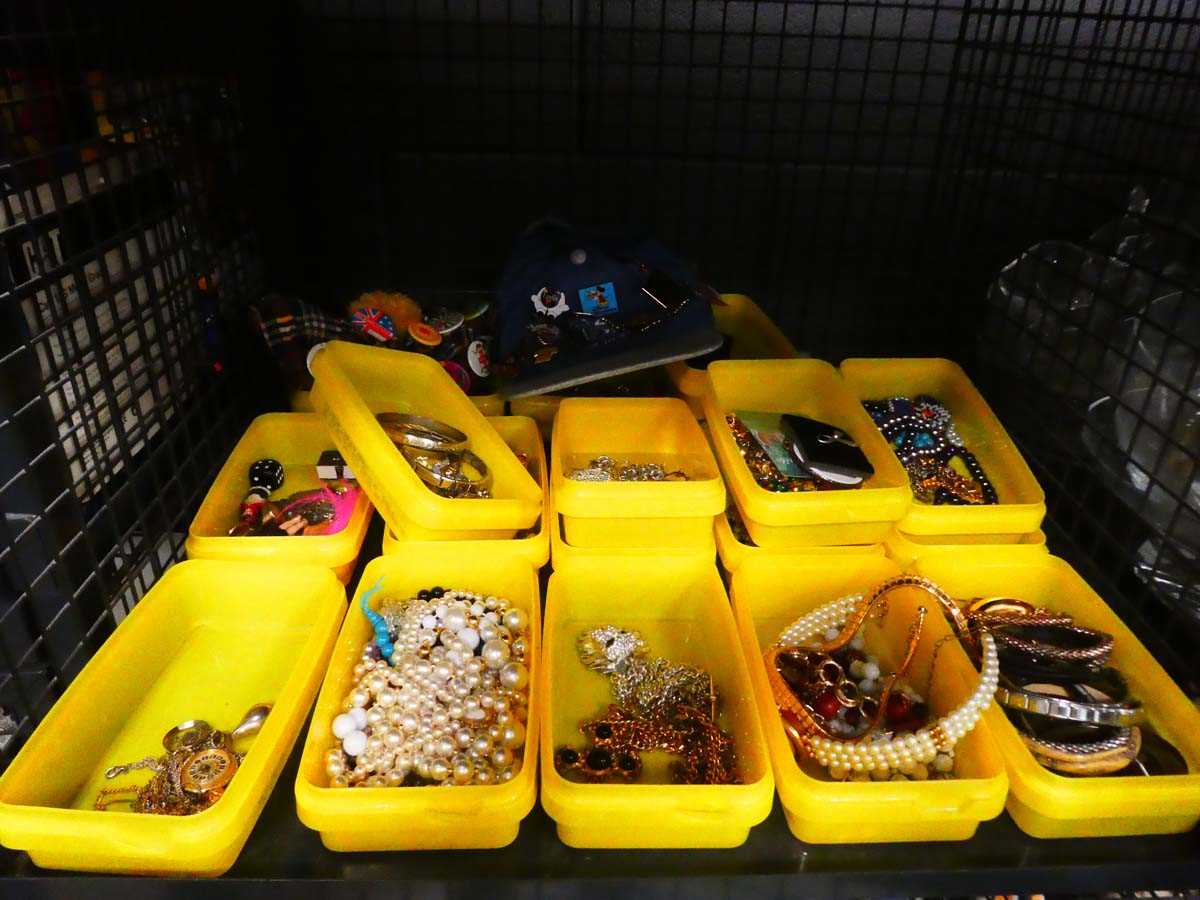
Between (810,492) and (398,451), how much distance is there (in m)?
0.49

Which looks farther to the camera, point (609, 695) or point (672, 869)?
point (609, 695)

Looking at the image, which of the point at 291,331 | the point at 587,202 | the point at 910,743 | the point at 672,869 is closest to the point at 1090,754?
the point at 910,743

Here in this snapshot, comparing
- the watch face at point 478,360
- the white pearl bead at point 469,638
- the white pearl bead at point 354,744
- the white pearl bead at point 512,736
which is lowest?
the white pearl bead at point 512,736

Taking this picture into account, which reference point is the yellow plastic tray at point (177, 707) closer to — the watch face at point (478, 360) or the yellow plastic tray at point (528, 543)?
the yellow plastic tray at point (528, 543)

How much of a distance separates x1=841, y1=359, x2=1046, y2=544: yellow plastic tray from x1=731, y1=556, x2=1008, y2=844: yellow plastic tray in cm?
11

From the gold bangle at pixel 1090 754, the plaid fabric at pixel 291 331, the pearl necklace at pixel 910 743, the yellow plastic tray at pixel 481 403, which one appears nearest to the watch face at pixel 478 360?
the yellow plastic tray at pixel 481 403

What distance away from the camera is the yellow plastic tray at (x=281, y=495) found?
1015 millimetres

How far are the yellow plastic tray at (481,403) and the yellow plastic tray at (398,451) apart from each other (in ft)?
0.32

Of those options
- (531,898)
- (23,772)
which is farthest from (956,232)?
(23,772)

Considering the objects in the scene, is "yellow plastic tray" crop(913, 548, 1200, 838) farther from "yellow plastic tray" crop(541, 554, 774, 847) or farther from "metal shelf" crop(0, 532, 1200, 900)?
"yellow plastic tray" crop(541, 554, 774, 847)

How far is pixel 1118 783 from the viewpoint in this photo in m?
0.77

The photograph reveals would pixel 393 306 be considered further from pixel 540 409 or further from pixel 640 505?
pixel 640 505

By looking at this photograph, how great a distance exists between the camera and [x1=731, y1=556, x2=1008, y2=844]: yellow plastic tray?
757 mm


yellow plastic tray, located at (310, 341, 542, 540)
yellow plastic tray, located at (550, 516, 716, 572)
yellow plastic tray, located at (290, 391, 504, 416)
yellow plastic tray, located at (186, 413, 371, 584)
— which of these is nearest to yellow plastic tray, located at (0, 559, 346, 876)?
yellow plastic tray, located at (186, 413, 371, 584)
